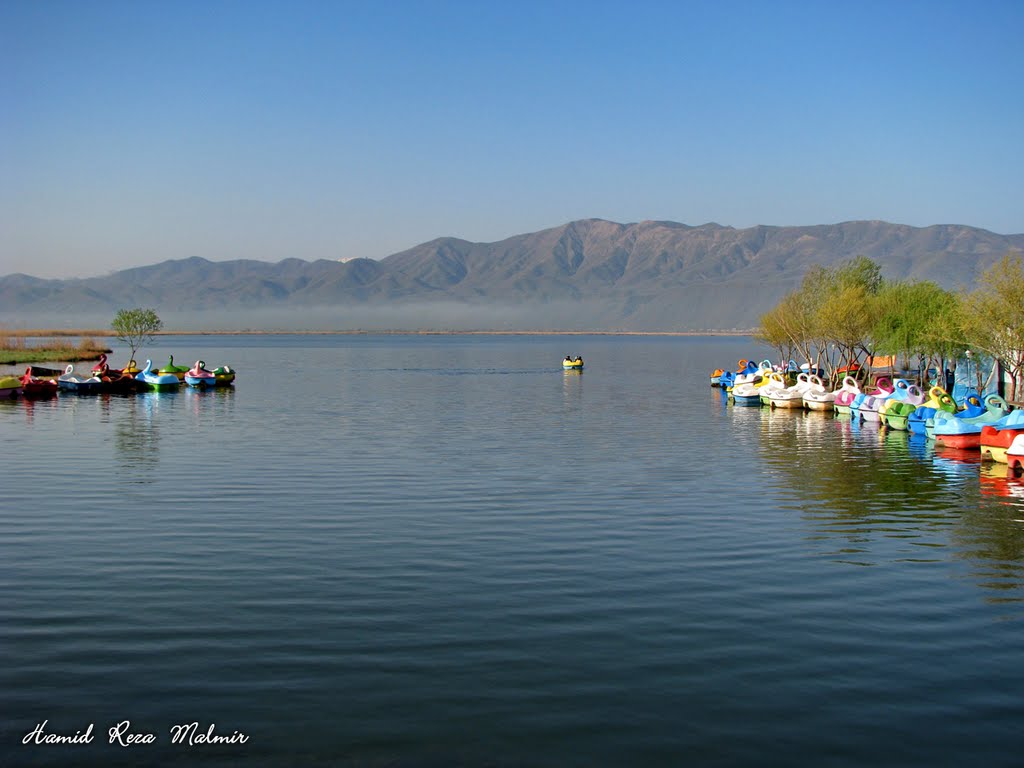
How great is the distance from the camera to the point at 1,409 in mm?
45312

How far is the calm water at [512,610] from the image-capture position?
902 cm

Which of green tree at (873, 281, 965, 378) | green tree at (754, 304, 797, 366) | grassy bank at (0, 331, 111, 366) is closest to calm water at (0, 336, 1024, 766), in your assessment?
green tree at (873, 281, 965, 378)

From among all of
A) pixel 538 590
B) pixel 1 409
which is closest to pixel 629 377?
pixel 1 409

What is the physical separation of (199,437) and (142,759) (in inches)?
1055

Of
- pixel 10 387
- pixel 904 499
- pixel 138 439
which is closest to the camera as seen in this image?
pixel 904 499

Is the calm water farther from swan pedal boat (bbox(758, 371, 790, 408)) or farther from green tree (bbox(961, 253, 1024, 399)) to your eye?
swan pedal boat (bbox(758, 371, 790, 408))

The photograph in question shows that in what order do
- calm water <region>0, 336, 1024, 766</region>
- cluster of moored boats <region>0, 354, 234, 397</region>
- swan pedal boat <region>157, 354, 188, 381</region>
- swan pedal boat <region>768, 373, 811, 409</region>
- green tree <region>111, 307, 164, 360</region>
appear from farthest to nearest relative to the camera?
1. green tree <region>111, 307, 164, 360</region>
2. swan pedal boat <region>157, 354, 188, 381</region>
3. cluster of moored boats <region>0, 354, 234, 397</region>
4. swan pedal boat <region>768, 373, 811, 409</region>
5. calm water <region>0, 336, 1024, 766</region>

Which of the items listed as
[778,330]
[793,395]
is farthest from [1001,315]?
[778,330]

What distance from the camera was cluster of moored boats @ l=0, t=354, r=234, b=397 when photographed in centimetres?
5191

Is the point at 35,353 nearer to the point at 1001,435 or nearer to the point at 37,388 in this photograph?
the point at 37,388

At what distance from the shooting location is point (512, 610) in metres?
12.7

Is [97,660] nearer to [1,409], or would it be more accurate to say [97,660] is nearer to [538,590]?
[538,590]

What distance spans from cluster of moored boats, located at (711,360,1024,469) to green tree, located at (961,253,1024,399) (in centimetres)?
189

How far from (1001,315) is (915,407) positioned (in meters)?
4.57
